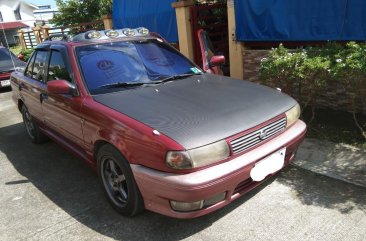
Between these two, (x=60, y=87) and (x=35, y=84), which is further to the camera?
(x=35, y=84)

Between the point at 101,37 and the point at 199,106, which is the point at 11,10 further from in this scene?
the point at 199,106

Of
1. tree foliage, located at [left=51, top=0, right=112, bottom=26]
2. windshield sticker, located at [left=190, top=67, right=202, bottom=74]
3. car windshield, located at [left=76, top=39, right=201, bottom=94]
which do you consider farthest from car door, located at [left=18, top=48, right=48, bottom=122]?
tree foliage, located at [left=51, top=0, right=112, bottom=26]

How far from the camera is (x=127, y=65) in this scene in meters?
4.00

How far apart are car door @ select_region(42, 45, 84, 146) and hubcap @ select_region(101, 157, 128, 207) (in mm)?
511

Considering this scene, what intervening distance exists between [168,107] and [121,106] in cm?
44

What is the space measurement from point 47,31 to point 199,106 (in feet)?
53.5

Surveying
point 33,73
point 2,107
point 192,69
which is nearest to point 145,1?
point 2,107

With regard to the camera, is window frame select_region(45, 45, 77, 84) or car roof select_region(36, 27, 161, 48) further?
car roof select_region(36, 27, 161, 48)

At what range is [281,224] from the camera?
313 cm

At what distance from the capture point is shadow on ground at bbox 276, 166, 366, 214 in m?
3.38

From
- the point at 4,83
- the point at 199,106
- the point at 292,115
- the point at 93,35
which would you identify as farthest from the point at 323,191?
the point at 4,83

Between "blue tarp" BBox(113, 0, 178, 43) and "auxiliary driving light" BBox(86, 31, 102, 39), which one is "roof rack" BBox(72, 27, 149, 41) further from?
"blue tarp" BBox(113, 0, 178, 43)

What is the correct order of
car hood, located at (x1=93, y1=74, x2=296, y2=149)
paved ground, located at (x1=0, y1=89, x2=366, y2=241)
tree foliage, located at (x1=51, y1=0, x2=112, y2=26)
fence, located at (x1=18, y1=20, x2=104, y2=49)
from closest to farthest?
car hood, located at (x1=93, y1=74, x2=296, y2=149) → paved ground, located at (x1=0, y1=89, x2=366, y2=241) → fence, located at (x1=18, y1=20, x2=104, y2=49) → tree foliage, located at (x1=51, y1=0, x2=112, y2=26)

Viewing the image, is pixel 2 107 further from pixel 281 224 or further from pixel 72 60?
pixel 281 224
